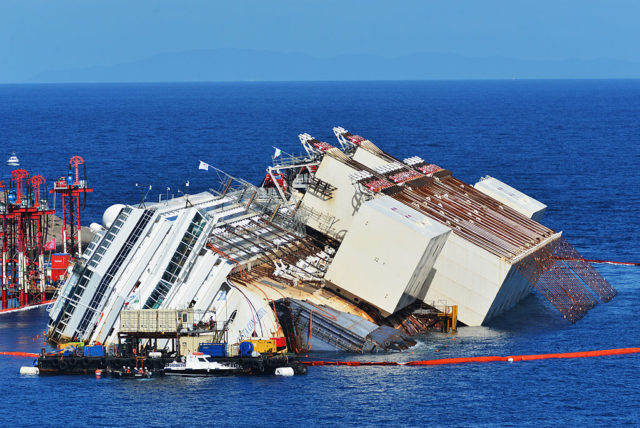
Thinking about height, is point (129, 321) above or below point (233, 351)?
above

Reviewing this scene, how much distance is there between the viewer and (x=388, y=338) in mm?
110312

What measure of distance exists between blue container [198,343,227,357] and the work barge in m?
5.00

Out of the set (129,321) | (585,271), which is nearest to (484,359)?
(129,321)

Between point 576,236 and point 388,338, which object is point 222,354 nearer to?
point 388,338

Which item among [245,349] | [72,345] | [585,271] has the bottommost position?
[72,345]

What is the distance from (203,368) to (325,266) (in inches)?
1184

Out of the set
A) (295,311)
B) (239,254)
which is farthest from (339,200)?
(295,311)

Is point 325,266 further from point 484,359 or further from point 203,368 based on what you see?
point 203,368

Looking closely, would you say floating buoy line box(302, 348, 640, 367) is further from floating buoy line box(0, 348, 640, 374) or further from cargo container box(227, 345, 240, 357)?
cargo container box(227, 345, 240, 357)

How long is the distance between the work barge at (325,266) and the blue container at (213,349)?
16.4ft

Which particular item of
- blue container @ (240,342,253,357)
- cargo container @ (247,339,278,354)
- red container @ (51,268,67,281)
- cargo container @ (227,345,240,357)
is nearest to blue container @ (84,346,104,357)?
cargo container @ (227,345,240,357)

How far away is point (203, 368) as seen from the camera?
98.8 metres

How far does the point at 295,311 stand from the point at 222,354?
995 centimetres

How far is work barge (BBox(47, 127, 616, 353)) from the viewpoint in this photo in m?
109
